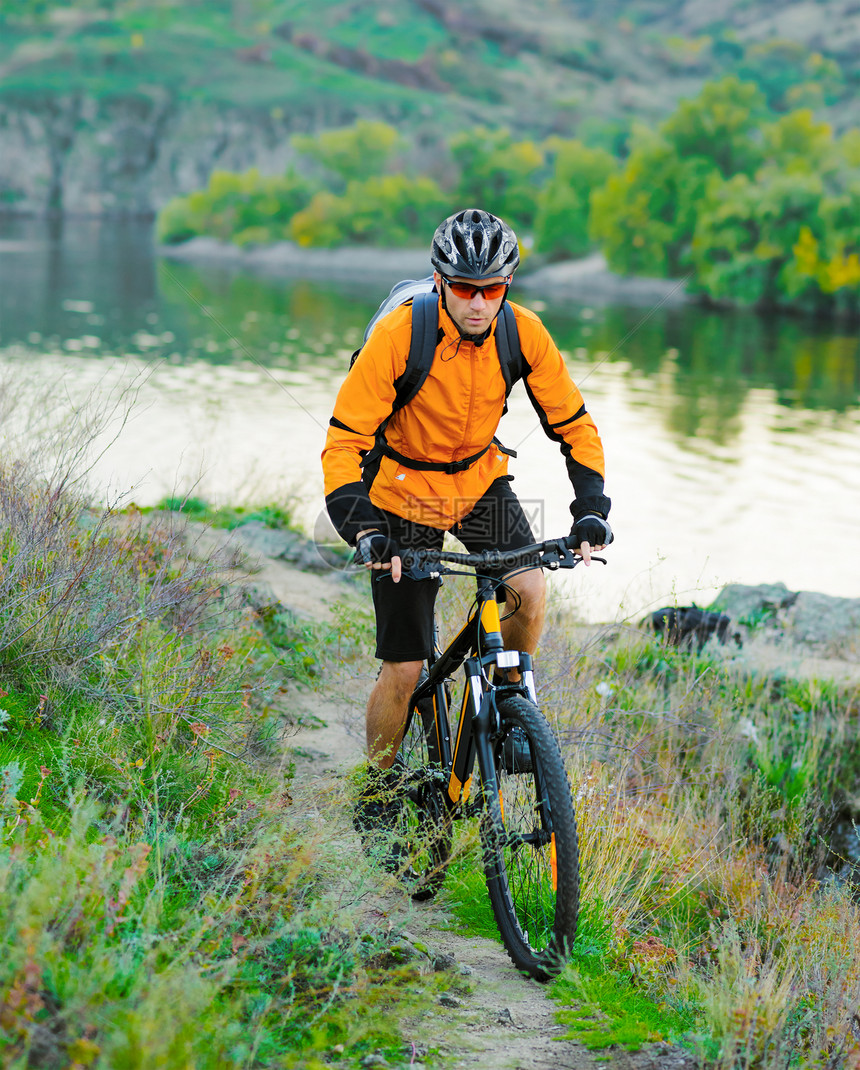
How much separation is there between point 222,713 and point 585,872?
1.68 metres

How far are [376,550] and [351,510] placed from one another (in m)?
0.21

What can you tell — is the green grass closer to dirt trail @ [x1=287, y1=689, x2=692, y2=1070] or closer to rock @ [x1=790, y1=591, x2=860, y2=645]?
dirt trail @ [x1=287, y1=689, x2=692, y2=1070]

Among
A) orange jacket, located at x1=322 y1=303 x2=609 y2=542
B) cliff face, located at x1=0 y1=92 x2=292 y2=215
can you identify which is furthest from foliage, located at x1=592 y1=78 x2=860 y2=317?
cliff face, located at x1=0 y1=92 x2=292 y2=215

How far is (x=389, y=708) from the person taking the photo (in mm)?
3895

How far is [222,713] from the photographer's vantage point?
14.4 feet

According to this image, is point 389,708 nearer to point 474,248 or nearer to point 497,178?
point 474,248

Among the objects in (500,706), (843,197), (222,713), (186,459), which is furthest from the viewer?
(843,197)

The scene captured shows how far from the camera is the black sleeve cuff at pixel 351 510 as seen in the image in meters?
3.38

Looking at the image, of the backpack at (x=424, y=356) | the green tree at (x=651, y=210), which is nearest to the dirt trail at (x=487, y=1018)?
the backpack at (x=424, y=356)

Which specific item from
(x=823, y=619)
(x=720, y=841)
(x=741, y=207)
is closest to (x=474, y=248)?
(x=720, y=841)

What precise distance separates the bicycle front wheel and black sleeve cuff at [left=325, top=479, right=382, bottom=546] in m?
0.76

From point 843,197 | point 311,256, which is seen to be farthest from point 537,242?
point 843,197

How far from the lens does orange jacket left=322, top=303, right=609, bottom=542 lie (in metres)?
3.53

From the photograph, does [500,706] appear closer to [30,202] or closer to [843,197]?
[843,197]
